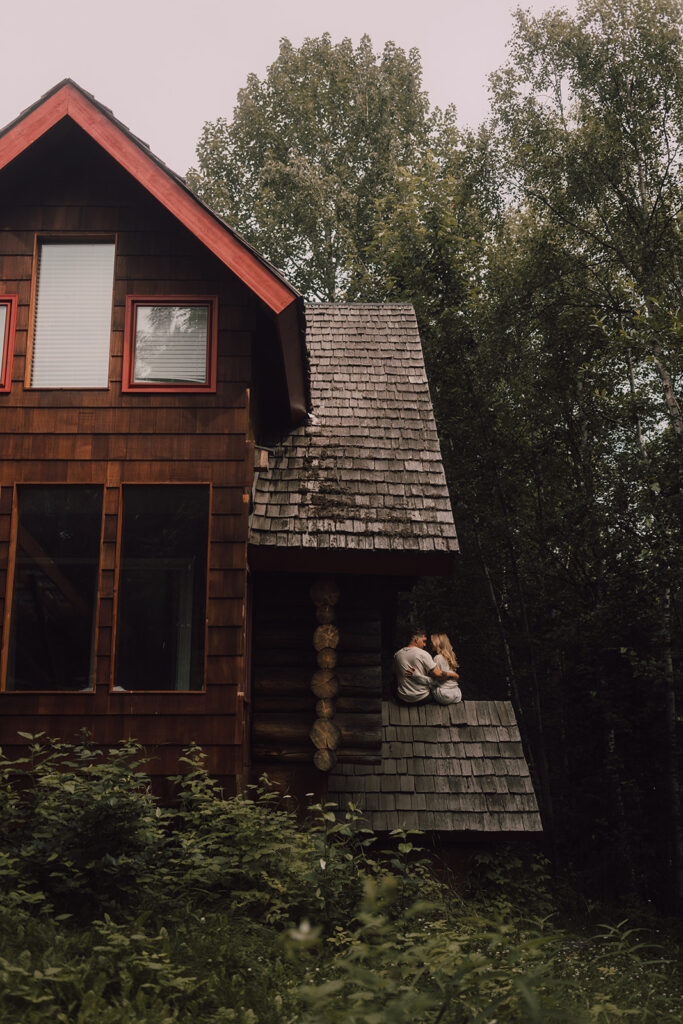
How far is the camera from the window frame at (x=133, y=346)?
9492mm

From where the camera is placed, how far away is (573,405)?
21641 mm

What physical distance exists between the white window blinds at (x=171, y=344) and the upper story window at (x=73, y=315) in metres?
0.32

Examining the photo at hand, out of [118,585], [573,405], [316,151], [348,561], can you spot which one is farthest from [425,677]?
[316,151]

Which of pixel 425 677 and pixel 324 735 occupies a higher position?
pixel 425 677

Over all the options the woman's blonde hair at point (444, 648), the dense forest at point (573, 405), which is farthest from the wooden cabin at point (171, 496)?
the dense forest at point (573, 405)

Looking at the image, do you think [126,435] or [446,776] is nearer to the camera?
[126,435]

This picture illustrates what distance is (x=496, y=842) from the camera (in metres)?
10.9

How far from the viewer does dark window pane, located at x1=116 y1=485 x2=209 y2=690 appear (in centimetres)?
A: 873

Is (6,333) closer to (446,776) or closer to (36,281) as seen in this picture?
(36,281)

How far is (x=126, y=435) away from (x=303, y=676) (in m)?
3.17

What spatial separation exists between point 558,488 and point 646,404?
4.40 m

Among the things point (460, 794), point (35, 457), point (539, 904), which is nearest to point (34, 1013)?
point (35, 457)

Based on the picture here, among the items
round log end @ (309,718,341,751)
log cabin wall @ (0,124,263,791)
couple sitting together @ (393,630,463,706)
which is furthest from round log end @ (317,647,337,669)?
couple sitting together @ (393,630,463,706)

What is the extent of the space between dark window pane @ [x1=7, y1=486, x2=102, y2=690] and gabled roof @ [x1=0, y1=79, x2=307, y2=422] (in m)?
2.59
